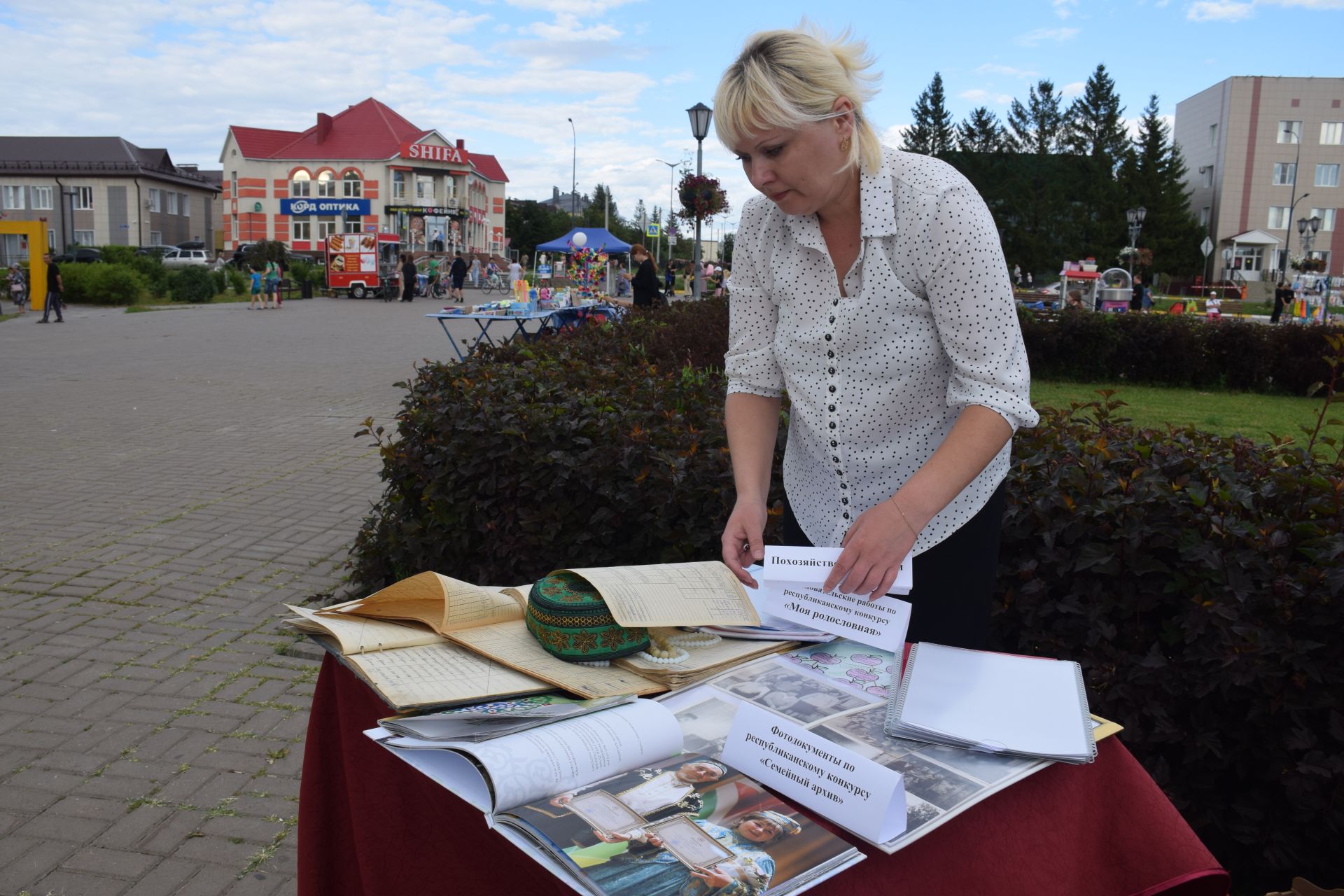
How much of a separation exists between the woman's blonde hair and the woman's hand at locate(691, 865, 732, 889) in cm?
109

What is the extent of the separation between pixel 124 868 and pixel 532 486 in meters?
1.97

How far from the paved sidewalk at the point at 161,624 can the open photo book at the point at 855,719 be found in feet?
6.46

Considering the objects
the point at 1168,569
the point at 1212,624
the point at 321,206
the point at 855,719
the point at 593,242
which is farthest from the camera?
the point at 321,206

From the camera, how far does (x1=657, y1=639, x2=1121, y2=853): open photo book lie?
45.8 inches

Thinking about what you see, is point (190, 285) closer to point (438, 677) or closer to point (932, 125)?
point (438, 677)

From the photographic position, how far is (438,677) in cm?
139

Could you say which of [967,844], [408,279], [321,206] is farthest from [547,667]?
[321,206]

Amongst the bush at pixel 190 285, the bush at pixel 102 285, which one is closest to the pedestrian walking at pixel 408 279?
the bush at pixel 190 285

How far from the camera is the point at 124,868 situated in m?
2.81

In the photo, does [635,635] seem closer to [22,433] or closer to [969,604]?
[969,604]

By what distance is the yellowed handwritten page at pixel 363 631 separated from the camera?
1463mm

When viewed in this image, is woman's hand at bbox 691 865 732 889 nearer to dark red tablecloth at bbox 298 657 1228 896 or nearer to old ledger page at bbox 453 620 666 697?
dark red tablecloth at bbox 298 657 1228 896

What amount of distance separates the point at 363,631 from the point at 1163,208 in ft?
246

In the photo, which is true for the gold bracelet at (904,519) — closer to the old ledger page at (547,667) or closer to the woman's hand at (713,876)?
the old ledger page at (547,667)
